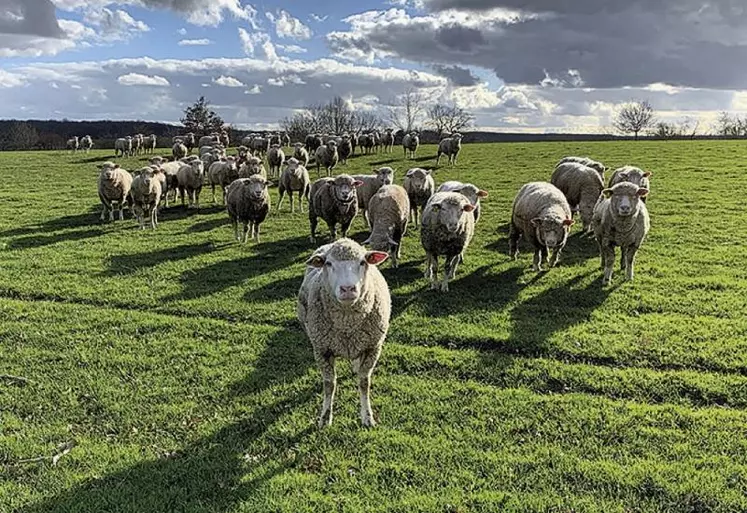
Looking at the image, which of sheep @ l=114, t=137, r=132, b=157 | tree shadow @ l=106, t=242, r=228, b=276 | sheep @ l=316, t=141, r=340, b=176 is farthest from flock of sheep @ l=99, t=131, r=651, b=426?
sheep @ l=114, t=137, r=132, b=157

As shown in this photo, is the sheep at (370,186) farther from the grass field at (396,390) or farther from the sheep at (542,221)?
the sheep at (542,221)

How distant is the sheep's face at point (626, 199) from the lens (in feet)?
36.0

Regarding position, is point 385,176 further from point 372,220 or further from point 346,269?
point 346,269

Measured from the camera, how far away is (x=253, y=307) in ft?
34.3

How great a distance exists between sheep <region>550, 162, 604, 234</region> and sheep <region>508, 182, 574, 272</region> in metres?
3.17

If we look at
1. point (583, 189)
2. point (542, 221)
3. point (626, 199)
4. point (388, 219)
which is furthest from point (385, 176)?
point (626, 199)

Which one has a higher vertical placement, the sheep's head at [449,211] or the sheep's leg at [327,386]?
the sheep's head at [449,211]

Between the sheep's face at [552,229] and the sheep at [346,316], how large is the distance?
5.97 metres

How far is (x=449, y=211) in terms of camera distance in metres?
10.9

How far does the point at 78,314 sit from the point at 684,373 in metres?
9.60

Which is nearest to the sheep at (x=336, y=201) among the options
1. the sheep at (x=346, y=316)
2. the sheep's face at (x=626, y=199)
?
the sheep's face at (x=626, y=199)

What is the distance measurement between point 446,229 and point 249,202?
6.89 m

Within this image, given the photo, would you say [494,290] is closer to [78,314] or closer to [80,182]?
[78,314]

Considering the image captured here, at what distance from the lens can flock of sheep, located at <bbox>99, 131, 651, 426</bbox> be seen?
628 centimetres
